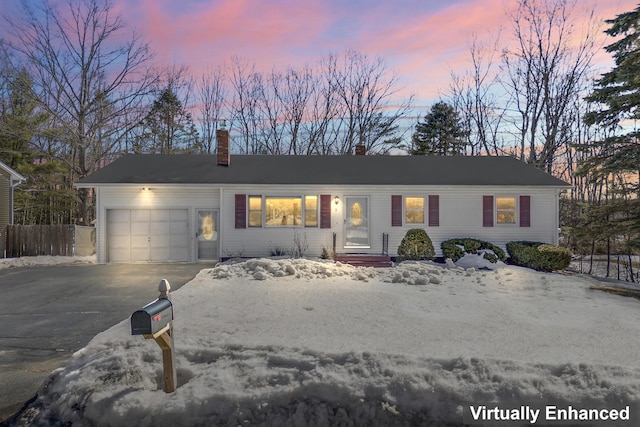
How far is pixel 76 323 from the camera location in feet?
18.9

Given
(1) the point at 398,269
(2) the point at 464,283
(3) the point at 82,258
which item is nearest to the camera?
(2) the point at 464,283

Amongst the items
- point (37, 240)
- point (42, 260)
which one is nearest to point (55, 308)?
point (42, 260)

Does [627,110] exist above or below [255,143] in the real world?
below

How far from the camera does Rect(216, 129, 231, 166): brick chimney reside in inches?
585

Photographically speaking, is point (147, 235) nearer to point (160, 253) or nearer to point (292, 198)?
point (160, 253)

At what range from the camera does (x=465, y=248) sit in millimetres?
12586

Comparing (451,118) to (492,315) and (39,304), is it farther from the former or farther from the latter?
(39,304)

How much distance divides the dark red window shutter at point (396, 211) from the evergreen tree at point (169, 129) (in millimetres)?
21070

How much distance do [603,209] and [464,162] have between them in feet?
23.2

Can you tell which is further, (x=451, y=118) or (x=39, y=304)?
(x=451, y=118)

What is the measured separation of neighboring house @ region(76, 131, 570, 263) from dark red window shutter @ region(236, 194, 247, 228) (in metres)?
0.04

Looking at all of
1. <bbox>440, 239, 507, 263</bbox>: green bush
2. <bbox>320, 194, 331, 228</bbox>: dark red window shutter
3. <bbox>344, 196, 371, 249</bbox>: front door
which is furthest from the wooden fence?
<bbox>440, 239, 507, 263</bbox>: green bush

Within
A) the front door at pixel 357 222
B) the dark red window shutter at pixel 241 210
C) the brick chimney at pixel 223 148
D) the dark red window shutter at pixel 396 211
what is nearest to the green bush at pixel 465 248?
the dark red window shutter at pixel 396 211

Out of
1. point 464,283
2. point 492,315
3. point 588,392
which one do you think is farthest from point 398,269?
point 588,392
